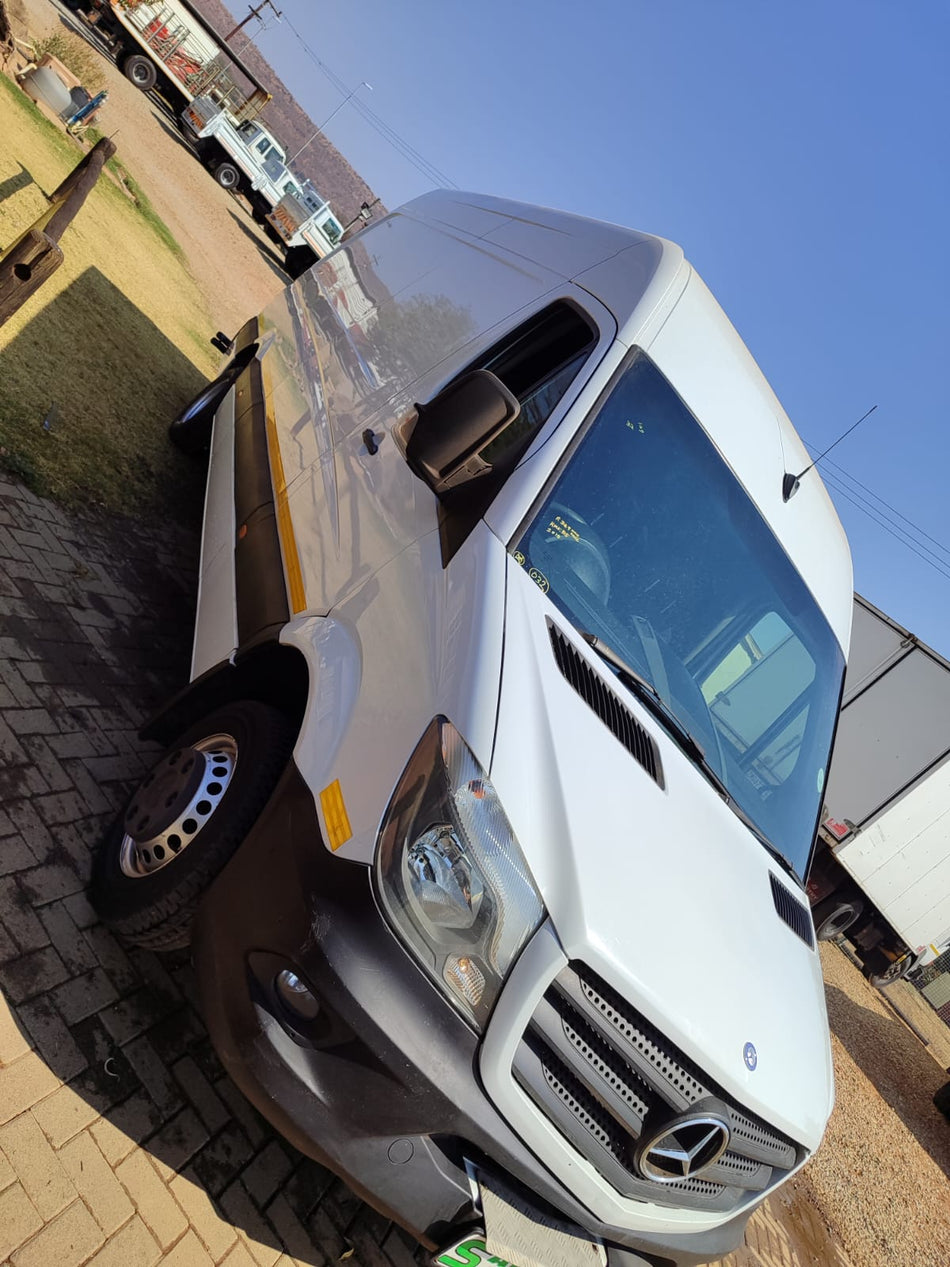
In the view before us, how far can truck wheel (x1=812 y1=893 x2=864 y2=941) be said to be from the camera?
10.9 meters

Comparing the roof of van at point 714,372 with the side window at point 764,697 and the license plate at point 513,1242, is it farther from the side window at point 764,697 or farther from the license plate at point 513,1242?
the license plate at point 513,1242

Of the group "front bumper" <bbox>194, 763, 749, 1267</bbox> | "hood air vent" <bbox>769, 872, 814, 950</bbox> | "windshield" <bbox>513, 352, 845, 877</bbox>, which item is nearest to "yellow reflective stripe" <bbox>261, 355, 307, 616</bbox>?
"windshield" <bbox>513, 352, 845, 877</bbox>

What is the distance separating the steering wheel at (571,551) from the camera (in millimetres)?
2736

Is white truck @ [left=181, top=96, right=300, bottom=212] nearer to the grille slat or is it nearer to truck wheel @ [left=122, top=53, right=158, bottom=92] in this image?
truck wheel @ [left=122, top=53, right=158, bottom=92]

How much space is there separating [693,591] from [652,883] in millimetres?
1193

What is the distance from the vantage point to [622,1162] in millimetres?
2203

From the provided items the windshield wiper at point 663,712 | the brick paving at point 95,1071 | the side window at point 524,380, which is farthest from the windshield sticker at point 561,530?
the brick paving at point 95,1071

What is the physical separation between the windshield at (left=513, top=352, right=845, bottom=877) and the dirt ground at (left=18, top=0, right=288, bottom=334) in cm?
925

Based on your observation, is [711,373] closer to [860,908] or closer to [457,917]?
[457,917]

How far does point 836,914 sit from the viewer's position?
10766 millimetres

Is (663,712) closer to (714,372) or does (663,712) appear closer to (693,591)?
(693,591)

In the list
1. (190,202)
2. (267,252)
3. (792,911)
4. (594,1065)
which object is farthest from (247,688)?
(267,252)

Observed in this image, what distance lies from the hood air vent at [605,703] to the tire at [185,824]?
2.86ft

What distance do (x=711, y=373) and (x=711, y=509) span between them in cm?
66
